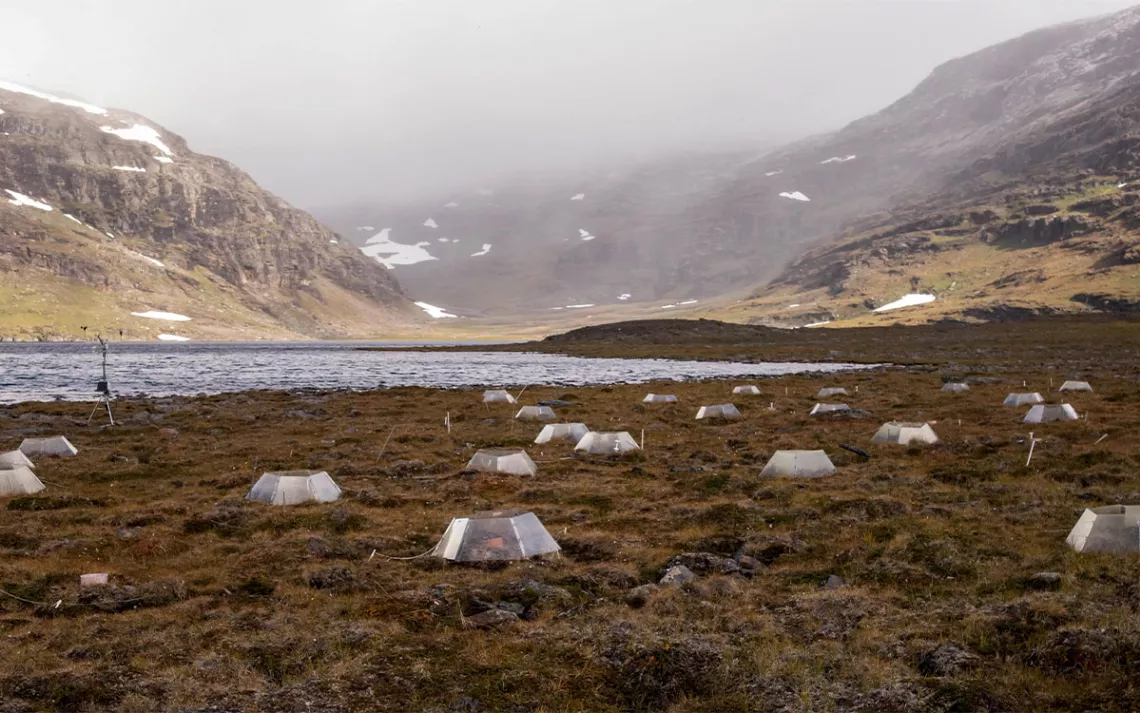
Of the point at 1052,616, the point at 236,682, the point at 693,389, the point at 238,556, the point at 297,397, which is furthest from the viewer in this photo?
the point at 693,389

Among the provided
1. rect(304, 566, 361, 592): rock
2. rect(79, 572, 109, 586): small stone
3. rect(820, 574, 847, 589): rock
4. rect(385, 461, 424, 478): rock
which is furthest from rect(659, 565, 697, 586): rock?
rect(385, 461, 424, 478): rock

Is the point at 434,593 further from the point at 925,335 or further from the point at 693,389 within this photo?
the point at 925,335

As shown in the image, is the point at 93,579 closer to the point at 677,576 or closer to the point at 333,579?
the point at 333,579

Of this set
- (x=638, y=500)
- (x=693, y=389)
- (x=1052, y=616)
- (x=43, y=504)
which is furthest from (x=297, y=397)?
(x=1052, y=616)

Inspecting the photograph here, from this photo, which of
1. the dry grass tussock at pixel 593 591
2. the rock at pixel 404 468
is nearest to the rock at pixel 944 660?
the dry grass tussock at pixel 593 591

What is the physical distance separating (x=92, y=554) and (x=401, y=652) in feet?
36.0

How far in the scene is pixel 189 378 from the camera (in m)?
102

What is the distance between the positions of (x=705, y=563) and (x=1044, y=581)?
21.3 ft

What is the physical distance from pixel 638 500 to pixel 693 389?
50.1m

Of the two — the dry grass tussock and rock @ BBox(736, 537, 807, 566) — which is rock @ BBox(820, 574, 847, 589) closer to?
the dry grass tussock

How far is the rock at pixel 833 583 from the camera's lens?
1587cm

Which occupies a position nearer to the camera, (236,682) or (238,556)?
(236,682)

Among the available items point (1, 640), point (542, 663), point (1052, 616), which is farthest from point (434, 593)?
→ point (1052, 616)

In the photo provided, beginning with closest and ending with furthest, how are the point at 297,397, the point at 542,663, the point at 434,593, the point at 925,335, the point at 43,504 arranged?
the point at 542,663 → the point at 434,593 → the point at 43,504 → the point at 297,397 → the point at 925,335
